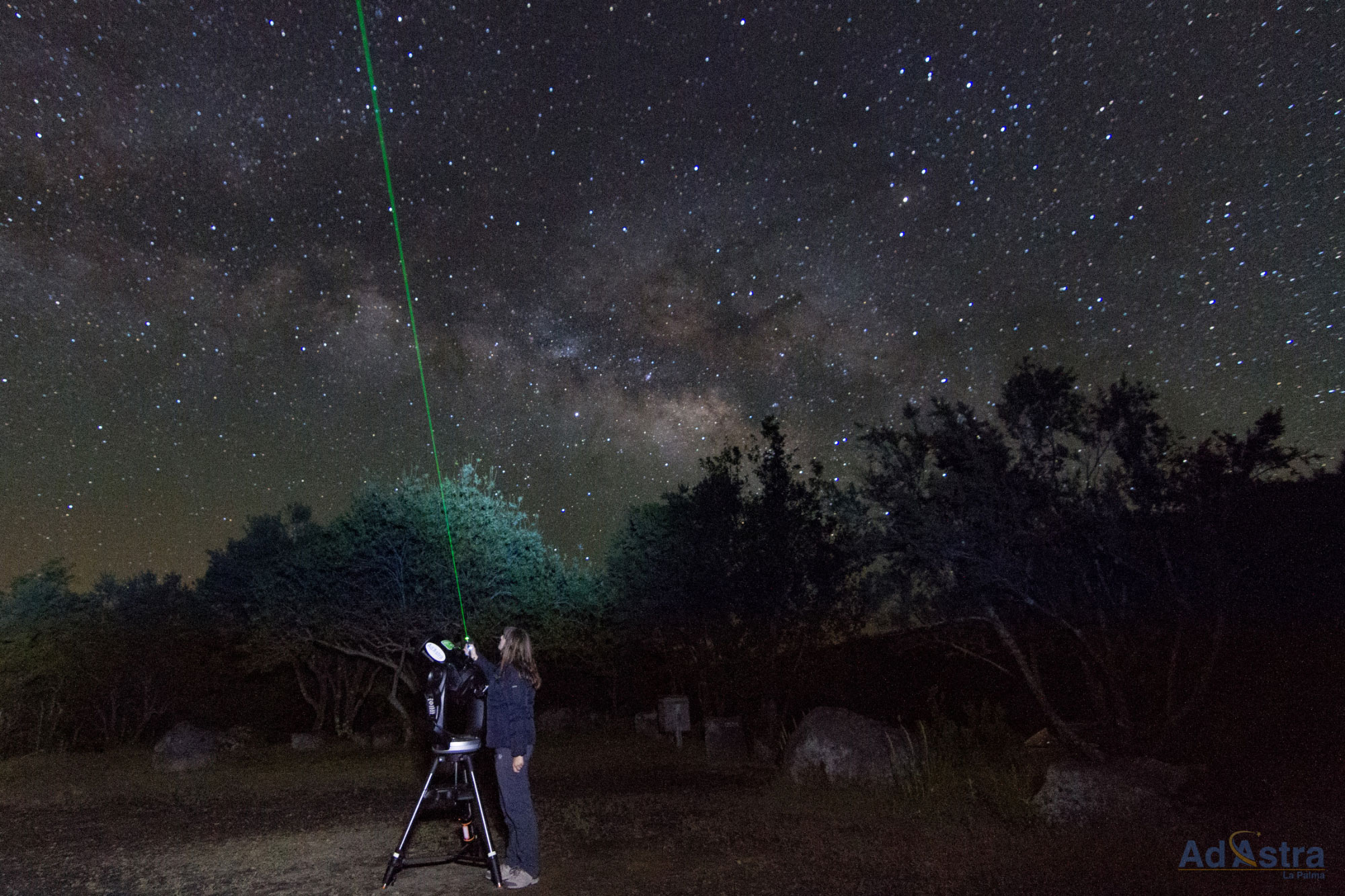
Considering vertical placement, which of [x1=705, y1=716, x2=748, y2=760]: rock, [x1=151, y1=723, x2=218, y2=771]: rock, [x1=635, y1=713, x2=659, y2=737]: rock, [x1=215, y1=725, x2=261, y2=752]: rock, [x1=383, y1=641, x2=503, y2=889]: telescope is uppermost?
[x1=383, y1=641, x2=503, y2=889]: telescope

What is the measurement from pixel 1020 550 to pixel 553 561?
14484 millimetres

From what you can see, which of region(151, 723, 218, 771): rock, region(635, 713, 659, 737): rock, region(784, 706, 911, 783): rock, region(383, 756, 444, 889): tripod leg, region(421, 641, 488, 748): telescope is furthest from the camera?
region(635, 713, 659, 737): rock

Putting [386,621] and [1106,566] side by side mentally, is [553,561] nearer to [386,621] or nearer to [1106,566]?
[386,621]

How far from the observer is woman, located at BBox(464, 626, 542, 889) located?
6.70 meters

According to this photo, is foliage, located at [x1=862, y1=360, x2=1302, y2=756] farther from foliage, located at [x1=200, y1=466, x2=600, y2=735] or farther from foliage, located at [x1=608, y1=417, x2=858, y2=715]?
foliage, located at [x1=200, y1=466, x2=600, y2=735]

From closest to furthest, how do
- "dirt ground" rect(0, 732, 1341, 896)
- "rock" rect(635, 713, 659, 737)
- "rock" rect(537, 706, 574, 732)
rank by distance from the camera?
"dirt ground" rect(0, 732, 1341, 896) → "rock" rect(635, 713, 659, 737) → "rock" rect(537, 706, 574, 732)

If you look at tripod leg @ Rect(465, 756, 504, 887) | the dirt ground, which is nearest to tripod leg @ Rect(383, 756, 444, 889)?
the dirt ground

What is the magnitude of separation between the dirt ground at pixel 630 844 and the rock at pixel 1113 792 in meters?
0.29

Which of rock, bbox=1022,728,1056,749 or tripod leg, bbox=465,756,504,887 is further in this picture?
rock, bbox=1022,728,1056,749

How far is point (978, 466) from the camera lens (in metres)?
11.2

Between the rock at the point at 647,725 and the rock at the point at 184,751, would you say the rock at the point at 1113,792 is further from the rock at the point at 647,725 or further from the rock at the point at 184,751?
the rock at the point at 184,751

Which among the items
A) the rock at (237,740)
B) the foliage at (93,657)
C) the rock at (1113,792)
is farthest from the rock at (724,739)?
the foliage at (93,657)

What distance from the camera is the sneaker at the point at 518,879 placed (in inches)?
268

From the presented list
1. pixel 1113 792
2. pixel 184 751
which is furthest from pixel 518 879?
pixel 184 751
